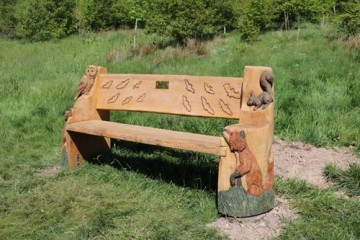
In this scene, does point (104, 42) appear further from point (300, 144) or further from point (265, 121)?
point (265, 121)

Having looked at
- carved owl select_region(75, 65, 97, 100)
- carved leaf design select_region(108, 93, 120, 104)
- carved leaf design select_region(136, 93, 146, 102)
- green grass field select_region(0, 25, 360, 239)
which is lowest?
green grass field select_region(0, 25, 360, 239)

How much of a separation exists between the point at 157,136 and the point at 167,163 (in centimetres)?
82

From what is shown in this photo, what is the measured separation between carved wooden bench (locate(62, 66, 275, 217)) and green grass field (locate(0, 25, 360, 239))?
0.28 meters

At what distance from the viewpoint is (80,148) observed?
4.48 meters

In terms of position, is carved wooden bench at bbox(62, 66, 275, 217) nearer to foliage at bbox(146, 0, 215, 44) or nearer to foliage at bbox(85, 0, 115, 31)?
foliage at bbox(146, 0, 215, 44)

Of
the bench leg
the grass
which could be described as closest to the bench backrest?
the bench leg

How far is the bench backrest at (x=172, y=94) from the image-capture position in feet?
12.0

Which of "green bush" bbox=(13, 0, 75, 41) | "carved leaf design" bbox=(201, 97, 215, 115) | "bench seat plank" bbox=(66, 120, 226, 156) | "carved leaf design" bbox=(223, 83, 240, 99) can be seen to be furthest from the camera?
"green bush" bbox=(13, 0, 75, 41)

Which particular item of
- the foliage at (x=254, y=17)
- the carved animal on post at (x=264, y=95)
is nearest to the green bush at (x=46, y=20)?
the foliage at (x=254, y=17)

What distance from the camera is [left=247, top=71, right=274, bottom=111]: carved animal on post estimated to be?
329 cm

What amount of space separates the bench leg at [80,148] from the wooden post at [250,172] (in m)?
1.81

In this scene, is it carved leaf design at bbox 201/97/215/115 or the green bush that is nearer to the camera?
carved leaf design at bbox 201/97/215/115

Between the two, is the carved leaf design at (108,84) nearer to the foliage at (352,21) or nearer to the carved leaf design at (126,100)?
the carved leaf design at (126,100)

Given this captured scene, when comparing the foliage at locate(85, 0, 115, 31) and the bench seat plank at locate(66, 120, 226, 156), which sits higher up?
the foliage at locate(85, 0, 115, 31)
